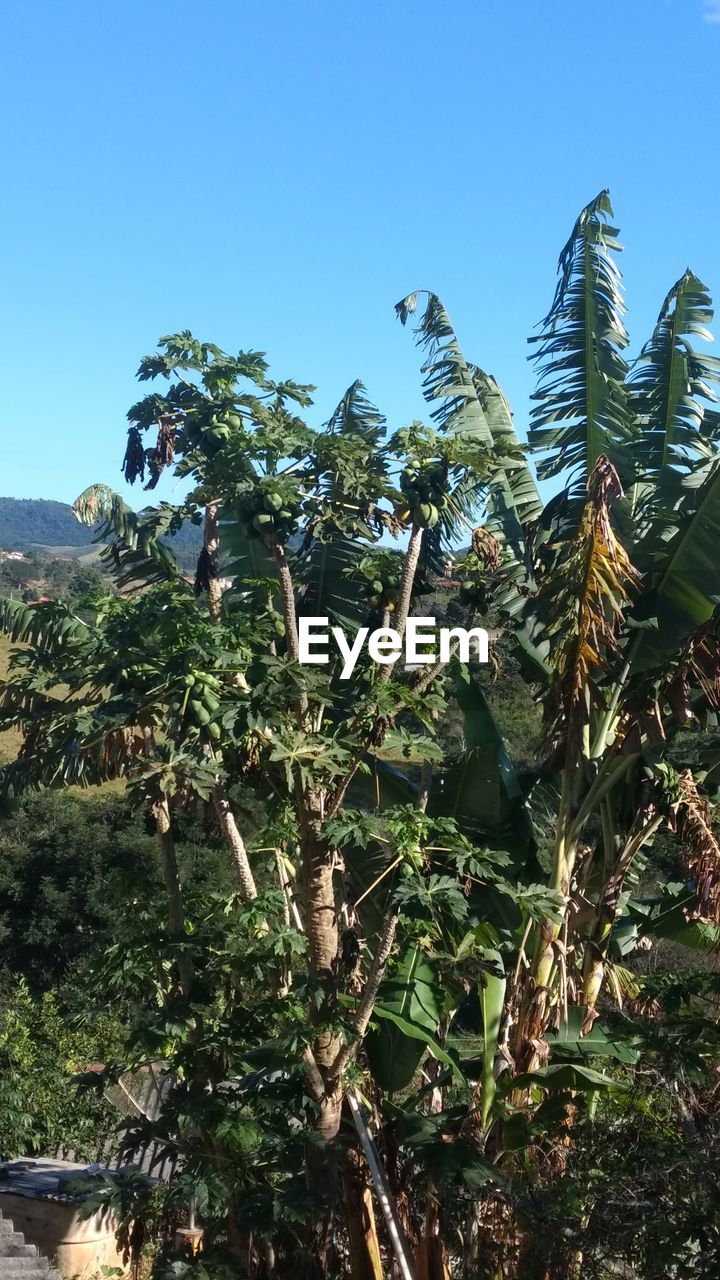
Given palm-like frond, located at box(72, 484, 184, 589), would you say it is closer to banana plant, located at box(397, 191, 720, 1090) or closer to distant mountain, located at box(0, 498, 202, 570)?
banana plant, located at box(397, 191, 720, 1090)

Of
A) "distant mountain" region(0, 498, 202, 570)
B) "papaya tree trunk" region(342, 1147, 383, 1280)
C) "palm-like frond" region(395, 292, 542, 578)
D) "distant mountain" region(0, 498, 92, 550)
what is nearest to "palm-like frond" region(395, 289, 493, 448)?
"palm-like frond" region(395, 292, 542, 578)

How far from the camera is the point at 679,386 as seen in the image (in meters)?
8.23

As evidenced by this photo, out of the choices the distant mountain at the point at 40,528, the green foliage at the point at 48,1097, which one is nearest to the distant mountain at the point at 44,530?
the distant mountain at the point at 40,528

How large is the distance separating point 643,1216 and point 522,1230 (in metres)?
1.15

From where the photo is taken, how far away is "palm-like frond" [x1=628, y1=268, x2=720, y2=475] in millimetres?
8219

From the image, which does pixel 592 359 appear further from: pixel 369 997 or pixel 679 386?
pixel 369 997

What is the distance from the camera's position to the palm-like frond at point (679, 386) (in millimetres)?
8219

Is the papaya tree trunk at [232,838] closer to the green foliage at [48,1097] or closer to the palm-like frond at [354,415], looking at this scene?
the palm-like frond at [354,415]

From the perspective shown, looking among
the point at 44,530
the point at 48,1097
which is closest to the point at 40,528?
the point at 44,530

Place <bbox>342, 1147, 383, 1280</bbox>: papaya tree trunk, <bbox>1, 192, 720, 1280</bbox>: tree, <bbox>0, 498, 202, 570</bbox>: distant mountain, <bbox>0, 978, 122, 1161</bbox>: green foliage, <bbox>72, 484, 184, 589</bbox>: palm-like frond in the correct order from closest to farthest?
<bbox>1, 192, 720, 1280</bbox>: tree, <bbox>342, 1147, 383, 1280</bbox>: papaya tree trunk, <bbox>72, 484, 184, 589</bbox>: palm-like frond, <bbox>0, 978, 122, 1161</bbox>: green foliage, <bbox>0, 498, 202, 570</bbox>: distant mountain

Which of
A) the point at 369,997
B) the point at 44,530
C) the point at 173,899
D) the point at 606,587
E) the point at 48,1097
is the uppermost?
the point at 44,530

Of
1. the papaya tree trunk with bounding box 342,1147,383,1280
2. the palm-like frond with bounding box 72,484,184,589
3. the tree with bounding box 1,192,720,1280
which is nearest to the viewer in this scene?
the tree with bounding box 1,192,720,1280

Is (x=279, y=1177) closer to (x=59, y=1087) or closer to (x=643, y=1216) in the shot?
(x=643, y=1216)

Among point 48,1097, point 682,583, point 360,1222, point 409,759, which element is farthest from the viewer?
point 48,1097
